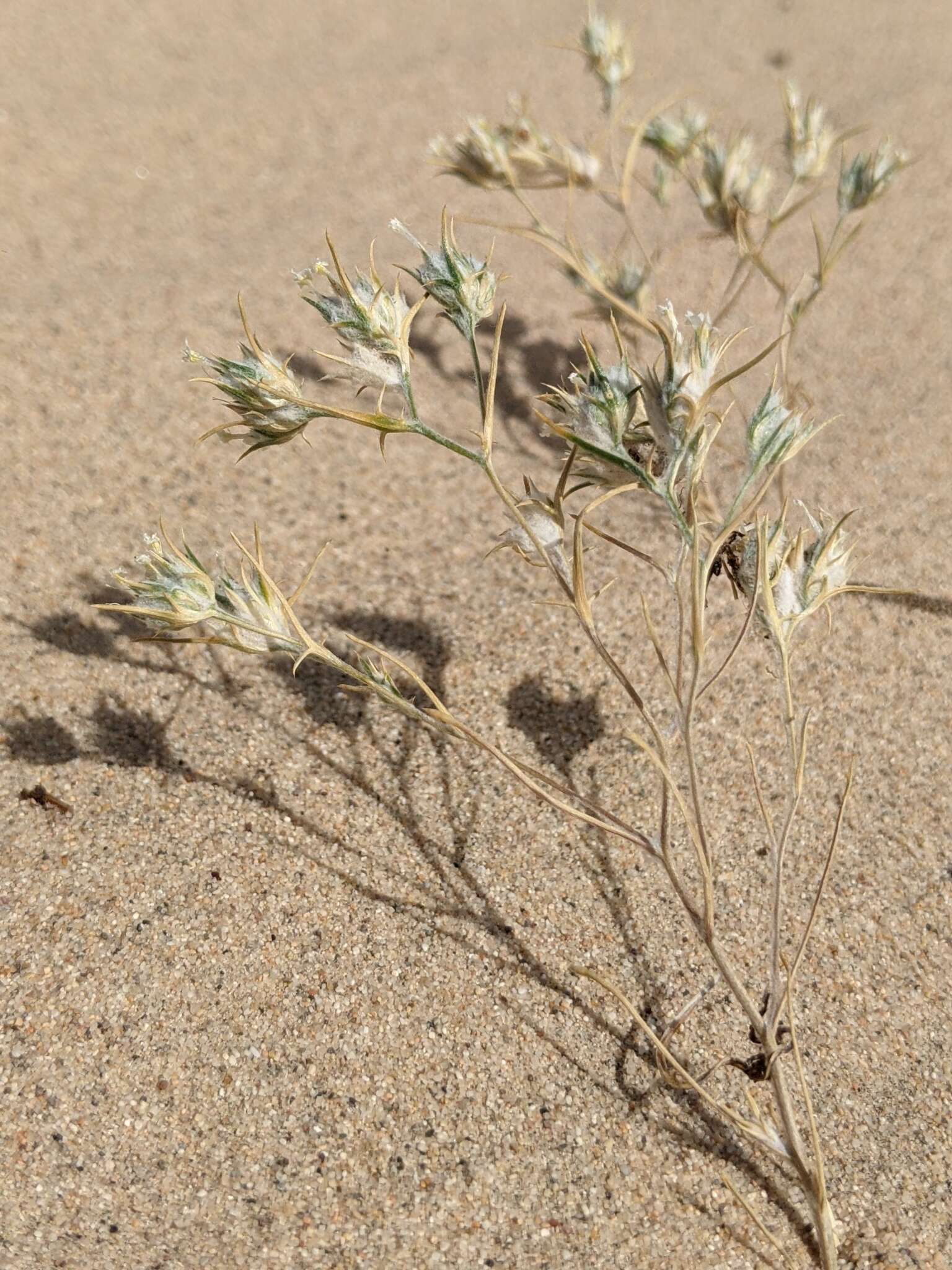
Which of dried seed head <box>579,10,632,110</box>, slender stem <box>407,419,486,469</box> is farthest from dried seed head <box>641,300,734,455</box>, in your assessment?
dried seed head <box>579,10,632,110</box>

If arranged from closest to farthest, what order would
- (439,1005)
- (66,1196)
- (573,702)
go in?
(66,1196)
(439,1005)
(573,702)

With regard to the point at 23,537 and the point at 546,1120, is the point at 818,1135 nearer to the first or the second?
the point at 546,1120

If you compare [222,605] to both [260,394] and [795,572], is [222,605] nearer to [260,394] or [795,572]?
[260,394]

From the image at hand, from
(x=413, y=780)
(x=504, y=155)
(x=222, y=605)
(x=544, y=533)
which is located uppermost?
(x=504, y=155)

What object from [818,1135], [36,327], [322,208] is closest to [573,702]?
[818,1135]

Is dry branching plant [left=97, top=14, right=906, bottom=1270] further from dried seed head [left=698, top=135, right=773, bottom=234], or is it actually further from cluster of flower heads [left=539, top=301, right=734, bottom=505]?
dried seed head [left=698, top=135, right=773, bottom=234]

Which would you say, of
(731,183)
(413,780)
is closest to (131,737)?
(413,780)

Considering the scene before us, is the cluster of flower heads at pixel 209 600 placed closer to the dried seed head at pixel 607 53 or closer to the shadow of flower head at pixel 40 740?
the shadow of flower head at pixel 40 740
